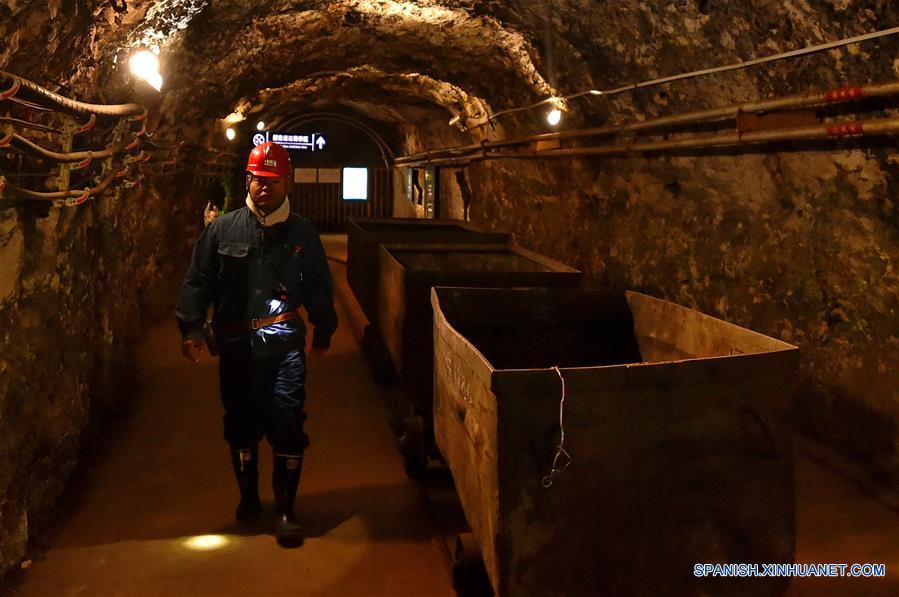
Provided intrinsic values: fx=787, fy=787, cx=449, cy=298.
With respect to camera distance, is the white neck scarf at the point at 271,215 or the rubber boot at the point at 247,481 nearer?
the white neck scarf at the point at 271,215

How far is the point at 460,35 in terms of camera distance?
7324mm

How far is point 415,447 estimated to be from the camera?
405 cm

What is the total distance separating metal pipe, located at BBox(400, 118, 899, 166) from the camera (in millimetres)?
3533

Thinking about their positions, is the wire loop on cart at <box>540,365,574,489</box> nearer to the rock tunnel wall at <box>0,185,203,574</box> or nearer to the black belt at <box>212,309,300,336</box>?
the black belt at <box>212,309,300,336</box>

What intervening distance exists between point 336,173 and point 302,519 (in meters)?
14.7

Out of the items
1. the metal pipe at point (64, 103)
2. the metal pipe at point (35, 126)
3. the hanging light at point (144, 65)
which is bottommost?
the metal pipe at point (35, 126)

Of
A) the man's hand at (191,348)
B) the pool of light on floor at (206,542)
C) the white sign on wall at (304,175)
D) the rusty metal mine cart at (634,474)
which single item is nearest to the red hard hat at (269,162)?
the man's hand at (191,348)

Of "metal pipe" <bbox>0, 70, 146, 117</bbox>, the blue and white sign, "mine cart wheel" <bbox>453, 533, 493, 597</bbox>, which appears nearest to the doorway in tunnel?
the blue and white sign

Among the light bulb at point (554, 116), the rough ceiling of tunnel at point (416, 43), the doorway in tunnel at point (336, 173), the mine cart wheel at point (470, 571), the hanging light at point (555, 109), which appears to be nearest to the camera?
the mine cart wheel at point (470, 571)

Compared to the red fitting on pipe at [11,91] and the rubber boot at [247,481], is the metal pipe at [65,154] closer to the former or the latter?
the red fitting on pipe at [11,91]

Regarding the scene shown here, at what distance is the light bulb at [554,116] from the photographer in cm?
728

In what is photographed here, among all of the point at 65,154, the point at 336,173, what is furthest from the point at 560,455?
the point at 336,173

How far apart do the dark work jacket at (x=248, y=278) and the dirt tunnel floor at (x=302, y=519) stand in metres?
0.86

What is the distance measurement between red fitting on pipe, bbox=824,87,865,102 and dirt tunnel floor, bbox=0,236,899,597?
189cm
